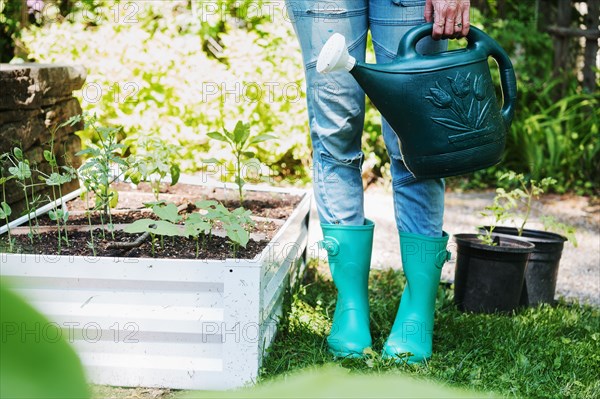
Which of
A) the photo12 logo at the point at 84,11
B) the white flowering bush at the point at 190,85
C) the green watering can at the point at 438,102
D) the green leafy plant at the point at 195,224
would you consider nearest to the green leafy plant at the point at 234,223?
the green leafy plant at the point at 195,224

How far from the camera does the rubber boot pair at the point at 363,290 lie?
192 cm

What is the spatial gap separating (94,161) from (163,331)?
55 centimetres

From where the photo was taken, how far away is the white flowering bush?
4.30 metres

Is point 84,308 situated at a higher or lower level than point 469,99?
lower

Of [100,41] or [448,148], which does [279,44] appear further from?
[448,148]

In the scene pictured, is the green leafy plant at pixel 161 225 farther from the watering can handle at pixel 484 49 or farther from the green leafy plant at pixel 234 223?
the watering can handle at pixel 484 49

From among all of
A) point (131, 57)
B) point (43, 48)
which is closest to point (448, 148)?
point (131, 57)

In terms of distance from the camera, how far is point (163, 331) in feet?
5.73

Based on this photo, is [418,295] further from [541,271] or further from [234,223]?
[541,271]

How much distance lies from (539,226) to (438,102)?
7.85 ft

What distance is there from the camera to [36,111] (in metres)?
2.58

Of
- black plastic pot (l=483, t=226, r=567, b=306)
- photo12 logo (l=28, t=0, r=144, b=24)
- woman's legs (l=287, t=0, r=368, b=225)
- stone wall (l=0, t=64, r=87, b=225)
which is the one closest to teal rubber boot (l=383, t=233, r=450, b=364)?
woman's legs (l=287, t=0, r=368, b=225)

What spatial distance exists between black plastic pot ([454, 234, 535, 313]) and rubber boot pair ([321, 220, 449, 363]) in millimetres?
447

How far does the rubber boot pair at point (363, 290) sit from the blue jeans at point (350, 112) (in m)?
0.04
